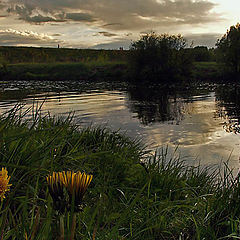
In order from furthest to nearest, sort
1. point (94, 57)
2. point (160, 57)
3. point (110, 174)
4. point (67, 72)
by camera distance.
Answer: point (94, 57)
point (67, 72)
point (160, 57)
point (110, 174)

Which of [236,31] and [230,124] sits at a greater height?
[236,31]

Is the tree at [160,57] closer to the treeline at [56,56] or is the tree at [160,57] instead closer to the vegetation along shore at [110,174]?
the vegetation along shore at [110,174]

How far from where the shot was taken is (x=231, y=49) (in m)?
34.4

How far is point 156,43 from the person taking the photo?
3338 cm

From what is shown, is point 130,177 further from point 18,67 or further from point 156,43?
point 18,67

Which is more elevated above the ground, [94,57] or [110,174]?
[94,57]

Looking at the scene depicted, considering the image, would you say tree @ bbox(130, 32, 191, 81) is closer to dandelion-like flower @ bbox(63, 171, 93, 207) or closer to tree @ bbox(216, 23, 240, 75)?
tree @ bbox(216, 23, 240, 75)

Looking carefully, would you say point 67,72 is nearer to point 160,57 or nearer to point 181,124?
point 160,57

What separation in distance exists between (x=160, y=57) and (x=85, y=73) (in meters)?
9.75

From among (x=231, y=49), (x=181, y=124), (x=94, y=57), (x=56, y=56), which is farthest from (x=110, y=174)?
(x=56, y=56)

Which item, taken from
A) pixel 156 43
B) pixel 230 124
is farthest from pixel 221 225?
pixel 156 43

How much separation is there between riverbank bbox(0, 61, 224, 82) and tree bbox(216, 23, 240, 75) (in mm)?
1913

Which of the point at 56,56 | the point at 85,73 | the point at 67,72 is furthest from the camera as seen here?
the point at 56,56

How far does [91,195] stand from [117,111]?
1138cm
